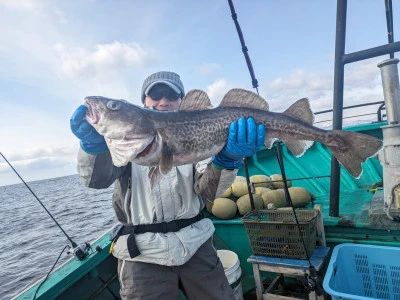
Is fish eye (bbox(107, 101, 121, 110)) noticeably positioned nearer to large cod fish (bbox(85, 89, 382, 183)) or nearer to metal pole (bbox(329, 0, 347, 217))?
large cod fish (bbox(85, 89, 382, 183))

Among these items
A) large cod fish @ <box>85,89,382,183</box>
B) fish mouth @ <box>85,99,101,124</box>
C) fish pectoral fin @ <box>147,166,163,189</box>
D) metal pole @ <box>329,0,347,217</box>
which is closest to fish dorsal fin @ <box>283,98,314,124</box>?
large cod fish @ <box>85,89,382,183</box>

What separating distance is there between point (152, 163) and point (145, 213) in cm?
62

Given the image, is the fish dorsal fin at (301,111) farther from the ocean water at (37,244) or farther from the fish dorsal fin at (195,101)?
the ocean water at (37,244)

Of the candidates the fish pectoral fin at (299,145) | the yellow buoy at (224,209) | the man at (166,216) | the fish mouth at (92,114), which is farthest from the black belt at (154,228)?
the yellow buoy at (224,209)

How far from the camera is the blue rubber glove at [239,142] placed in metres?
2.59

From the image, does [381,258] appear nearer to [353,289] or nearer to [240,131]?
[353,289]

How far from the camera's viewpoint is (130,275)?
2680 millimetres

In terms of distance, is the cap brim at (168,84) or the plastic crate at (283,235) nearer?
the cap brim at (168,84)

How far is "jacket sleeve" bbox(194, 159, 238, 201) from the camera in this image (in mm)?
2814

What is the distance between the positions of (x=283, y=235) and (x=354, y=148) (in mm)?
1552

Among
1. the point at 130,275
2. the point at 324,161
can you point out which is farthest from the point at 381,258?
the point at 324,161

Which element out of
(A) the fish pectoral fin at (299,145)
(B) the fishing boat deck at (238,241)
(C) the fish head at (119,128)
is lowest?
(B) the fishing boat deck at (238,241)

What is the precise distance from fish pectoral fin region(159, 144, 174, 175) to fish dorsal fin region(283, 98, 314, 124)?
1.31 m

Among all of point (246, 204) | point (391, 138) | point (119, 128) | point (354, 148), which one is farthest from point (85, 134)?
point (391, 138)
